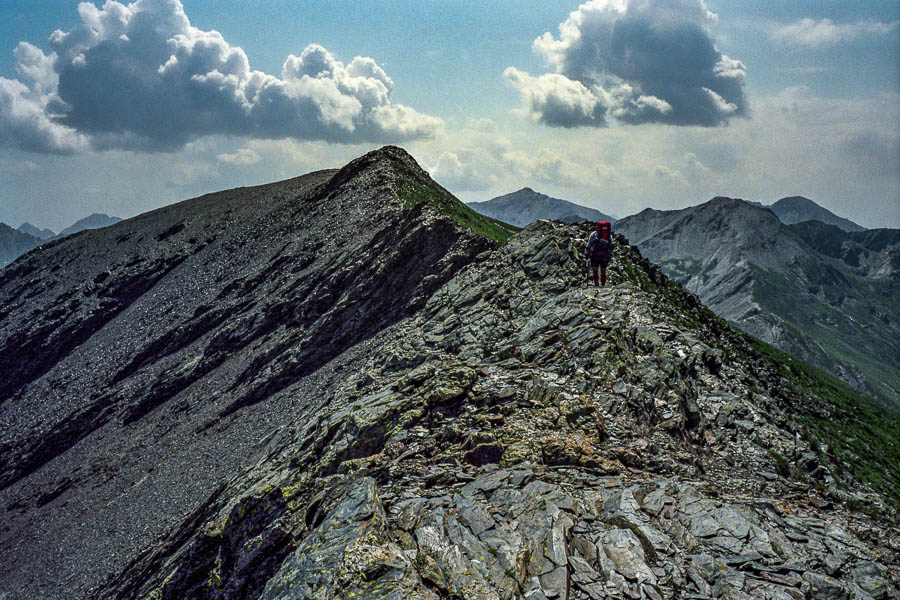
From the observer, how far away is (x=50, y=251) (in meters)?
119

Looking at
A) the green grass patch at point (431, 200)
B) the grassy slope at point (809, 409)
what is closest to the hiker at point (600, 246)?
the grassy slope at point (809, 409)

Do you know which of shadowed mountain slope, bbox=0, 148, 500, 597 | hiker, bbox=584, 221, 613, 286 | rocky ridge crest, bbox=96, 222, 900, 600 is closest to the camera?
rocky ridge crest, bbox=96, 222, 900, 600

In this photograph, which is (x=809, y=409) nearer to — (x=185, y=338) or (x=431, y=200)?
(x=431, y=200)

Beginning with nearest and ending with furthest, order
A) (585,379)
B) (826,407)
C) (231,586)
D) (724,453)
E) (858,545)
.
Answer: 1. (858,545)
2. (231,586)
3. (724,453)
4. (585,379)
5. (826,407)

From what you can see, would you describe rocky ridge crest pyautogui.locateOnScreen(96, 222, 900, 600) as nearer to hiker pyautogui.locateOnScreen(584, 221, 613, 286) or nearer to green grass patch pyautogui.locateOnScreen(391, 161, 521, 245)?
hiker pyautogui.locateOnScreen(584, 221, 613, 286)

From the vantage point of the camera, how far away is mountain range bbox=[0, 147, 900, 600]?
42.5 ft

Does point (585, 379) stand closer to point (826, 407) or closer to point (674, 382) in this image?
point (674, 382)

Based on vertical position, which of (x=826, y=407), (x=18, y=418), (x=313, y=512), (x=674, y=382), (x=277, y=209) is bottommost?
(x=18, y=418)

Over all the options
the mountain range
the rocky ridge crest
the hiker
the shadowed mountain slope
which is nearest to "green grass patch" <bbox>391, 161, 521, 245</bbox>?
the shadowed mountain slope

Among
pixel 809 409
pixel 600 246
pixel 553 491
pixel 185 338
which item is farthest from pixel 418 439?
pixel 185 338

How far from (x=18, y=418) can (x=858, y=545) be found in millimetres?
95482

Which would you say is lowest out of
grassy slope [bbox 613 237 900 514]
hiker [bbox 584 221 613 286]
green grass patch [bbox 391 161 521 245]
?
grassy slope [bbox 613 237 900 514]

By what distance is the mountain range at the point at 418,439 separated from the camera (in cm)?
1295

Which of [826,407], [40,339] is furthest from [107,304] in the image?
[826,407]
